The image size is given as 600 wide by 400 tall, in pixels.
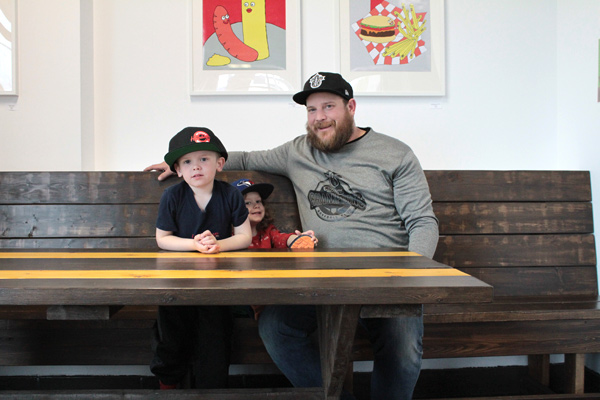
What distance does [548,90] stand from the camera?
106 inches

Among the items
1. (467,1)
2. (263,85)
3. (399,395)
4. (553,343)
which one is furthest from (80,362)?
(467,1)

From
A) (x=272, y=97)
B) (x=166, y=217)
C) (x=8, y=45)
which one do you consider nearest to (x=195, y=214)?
(x=166, y=217)

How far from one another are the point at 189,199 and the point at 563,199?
1751mm

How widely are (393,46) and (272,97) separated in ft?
2.32

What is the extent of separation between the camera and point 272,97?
2643 mm

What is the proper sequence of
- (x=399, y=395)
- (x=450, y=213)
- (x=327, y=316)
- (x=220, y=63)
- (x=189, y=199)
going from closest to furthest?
1. (x=327, y=316)
2. (x=399, y=395)
3. (x=189, y=199)
4. (x=450, y=213)
5. (x=220, y=63)

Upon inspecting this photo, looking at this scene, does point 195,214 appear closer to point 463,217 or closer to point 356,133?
point 356,133

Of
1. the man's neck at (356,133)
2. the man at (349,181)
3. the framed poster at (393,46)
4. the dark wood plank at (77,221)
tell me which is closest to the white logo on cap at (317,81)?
the man at (349,181)

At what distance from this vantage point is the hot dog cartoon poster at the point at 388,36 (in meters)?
2.60

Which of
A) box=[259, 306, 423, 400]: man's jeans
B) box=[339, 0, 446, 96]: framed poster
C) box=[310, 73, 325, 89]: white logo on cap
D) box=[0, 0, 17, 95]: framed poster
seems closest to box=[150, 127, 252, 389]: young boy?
box=[259, 306, 423, 400]: man's jeans

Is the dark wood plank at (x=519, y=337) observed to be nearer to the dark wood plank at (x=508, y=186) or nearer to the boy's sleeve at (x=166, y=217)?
the dark wood plank at (x=508, y=186)

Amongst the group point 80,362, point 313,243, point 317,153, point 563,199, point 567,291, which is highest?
point 317,153

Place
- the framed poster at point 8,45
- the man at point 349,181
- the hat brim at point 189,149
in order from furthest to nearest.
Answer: the framed poster at point 8,45 < the man at point 349,181 < the hat brim at point 189,149

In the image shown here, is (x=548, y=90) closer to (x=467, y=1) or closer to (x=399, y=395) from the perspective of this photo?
(x=467, y=1)
